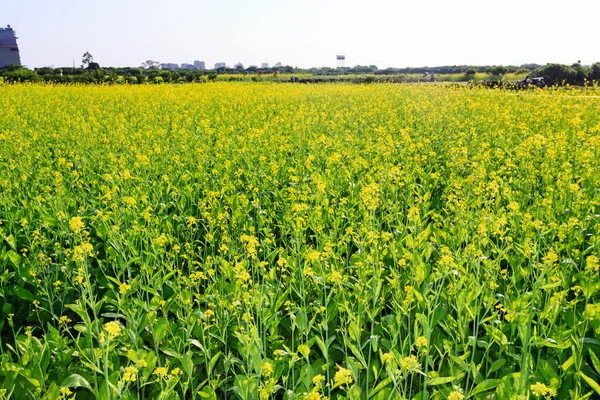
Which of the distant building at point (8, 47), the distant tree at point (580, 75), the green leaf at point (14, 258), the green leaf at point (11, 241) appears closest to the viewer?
the green leaf at point (14, 258)

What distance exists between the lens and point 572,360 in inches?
105

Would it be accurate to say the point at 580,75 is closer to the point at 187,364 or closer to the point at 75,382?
the point at 187,364

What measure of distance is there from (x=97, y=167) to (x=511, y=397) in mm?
7128

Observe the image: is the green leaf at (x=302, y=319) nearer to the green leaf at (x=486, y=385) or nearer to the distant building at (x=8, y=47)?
the green leaf at (x=486, y=385)

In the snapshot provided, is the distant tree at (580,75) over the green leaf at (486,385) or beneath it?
over

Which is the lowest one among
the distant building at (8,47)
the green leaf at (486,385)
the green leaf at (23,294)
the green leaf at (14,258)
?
the green leaf at (23,294)

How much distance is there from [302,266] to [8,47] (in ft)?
275

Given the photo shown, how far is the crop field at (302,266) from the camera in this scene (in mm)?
2777

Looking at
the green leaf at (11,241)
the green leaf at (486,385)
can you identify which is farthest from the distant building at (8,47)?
the green leaf at (486,385)

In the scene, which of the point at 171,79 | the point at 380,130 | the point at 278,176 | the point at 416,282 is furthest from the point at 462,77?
the point at 416,282

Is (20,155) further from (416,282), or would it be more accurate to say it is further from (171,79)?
(171,79)

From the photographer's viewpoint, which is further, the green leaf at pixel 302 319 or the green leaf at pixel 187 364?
the green leaf at pixel 302 319

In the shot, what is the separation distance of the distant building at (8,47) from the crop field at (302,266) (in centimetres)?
6954

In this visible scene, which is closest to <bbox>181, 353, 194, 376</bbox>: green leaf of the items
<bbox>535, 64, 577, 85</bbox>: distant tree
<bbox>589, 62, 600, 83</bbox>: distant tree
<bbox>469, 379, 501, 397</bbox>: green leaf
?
<bbox>469, 379, 501, 397</bbox>: green leaf
